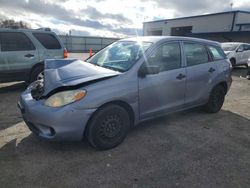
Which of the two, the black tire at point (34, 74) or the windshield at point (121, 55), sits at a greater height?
the windshield at point (121, 55)

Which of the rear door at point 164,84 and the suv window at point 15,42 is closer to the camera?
the rear door at point 164,84

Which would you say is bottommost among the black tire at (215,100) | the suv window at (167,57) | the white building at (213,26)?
the black tire at (215,100)

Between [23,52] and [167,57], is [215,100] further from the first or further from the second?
[23,52]

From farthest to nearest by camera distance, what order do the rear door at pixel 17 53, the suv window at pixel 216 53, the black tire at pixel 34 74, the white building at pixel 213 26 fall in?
the white building at pixel 213 26 < the black tire at pixel 34 74 < the rear door at pixel 17 53 < the suv window at pixel 216 53

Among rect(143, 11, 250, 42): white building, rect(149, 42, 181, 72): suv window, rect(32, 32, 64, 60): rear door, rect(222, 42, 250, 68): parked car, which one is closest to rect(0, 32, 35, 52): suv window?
rect(32, 32, 64, 60): rear door

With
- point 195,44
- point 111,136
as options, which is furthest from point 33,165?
point 195,44

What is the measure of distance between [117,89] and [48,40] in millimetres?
4598

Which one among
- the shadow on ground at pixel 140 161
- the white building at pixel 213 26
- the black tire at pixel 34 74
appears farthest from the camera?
the white building at pixel 213 26

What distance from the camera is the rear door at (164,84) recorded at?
364cm

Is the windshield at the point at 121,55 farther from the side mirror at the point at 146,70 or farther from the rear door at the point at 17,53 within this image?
the rear door at the point at 17,53

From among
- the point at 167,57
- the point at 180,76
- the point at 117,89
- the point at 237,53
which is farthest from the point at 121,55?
the point at 237,53

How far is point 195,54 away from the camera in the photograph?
4.54 metres

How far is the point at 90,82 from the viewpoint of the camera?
10.2ft

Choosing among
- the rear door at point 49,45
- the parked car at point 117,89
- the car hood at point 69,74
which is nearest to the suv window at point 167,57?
the parked car at point 117,89
